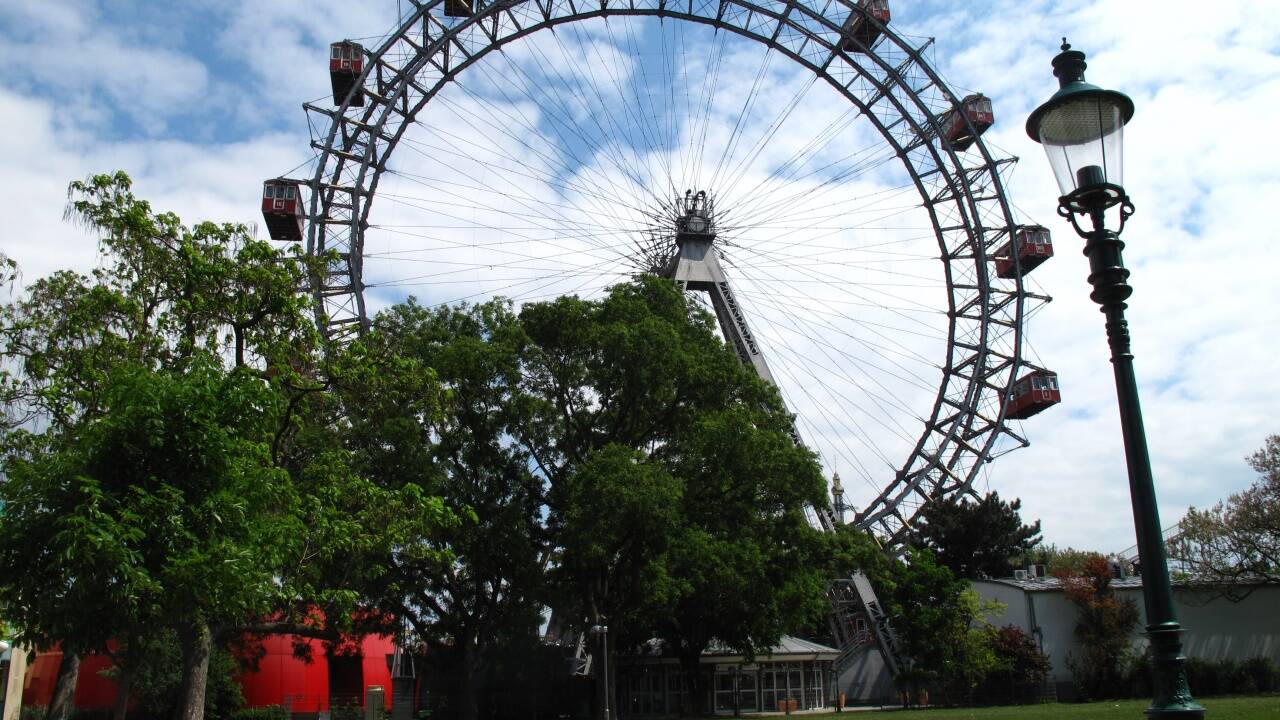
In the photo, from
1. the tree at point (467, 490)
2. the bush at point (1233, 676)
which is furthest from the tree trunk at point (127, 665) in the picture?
the bush at point (1233, 676)

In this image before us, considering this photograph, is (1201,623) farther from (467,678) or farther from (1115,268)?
(1115,268)

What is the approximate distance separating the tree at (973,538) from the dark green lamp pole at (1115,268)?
60.2 meters

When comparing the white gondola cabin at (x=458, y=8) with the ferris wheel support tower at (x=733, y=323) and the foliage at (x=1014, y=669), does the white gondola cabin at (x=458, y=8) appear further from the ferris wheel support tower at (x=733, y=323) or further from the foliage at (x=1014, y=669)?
the foliage at (x=1014, y=669)

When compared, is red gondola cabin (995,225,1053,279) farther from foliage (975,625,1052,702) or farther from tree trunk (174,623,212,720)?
tree trunk (174,623,212,720)

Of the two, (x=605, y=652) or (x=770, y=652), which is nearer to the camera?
(x=605, y=652)

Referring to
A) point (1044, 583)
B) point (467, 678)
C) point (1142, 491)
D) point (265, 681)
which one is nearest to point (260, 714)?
point (265, 681)

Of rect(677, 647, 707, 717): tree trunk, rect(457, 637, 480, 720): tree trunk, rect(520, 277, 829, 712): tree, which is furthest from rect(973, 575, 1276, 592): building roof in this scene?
rect(457, 637, 480, 720): tree trunk

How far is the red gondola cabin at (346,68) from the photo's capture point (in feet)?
→ 123

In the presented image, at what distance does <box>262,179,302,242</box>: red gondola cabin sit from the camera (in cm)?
3588

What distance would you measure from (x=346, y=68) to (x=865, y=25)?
2125 cm

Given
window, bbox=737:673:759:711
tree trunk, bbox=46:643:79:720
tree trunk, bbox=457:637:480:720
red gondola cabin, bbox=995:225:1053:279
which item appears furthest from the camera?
red gondola cabin, bbox=995:225:1053:279

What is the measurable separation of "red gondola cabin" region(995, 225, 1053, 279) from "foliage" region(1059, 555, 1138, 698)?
13699 millimetres

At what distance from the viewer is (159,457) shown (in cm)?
1245

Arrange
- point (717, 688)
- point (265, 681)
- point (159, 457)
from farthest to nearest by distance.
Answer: point (717, 688) < point (265, 681) < point (159, 457)
